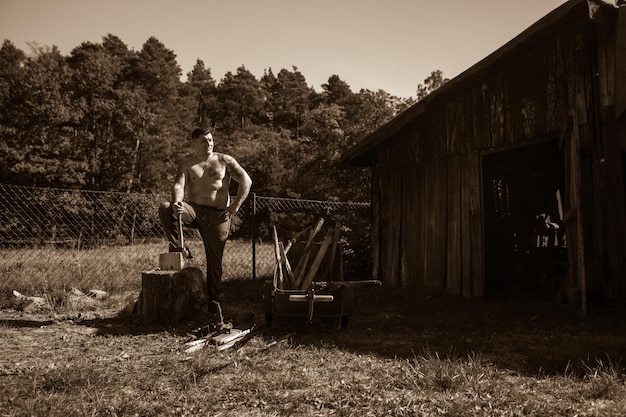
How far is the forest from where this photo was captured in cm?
2269

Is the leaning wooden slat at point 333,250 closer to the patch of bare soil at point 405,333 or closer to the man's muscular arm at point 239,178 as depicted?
the patch of bare soil at point 405,333

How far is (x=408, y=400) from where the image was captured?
10.3 feet

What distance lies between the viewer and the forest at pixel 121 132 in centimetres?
2269

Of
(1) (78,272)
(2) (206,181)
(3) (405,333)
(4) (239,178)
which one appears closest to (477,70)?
(4) (239,178)

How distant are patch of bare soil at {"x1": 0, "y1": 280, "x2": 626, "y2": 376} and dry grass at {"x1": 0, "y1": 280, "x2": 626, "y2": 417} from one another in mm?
20

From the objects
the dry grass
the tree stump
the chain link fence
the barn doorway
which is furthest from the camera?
the barn doorway

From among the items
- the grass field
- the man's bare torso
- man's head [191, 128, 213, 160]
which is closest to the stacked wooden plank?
the man's bare torso

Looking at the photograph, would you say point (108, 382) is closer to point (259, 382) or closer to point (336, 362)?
point (259, 382)

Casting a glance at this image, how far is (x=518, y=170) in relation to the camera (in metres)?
9.91

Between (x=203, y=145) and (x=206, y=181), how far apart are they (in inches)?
18.9

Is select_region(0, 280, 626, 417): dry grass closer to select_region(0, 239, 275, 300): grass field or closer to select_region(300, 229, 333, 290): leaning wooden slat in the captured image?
select_region(300, 229, 333, 290): leaning wooden slat

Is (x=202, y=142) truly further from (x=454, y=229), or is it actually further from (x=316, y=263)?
(x=454, y=229)

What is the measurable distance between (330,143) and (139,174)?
1167cm

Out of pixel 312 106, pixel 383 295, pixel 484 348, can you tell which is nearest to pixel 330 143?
pixel 383 295
